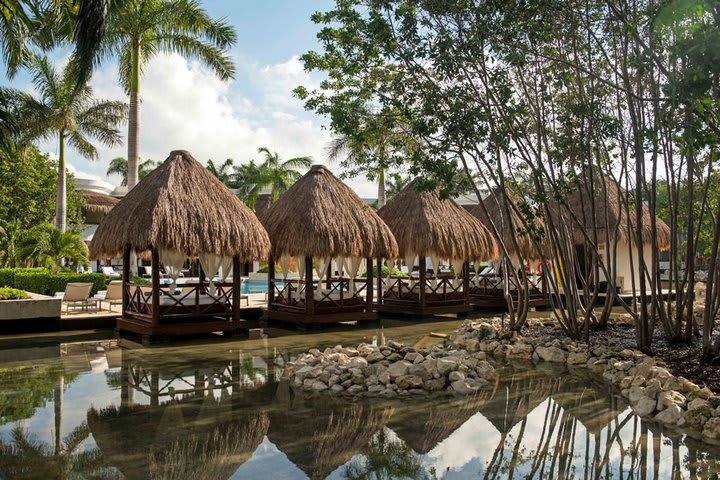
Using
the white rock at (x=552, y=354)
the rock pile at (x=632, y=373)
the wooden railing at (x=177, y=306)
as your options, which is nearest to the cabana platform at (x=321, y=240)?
the wooden railing at (x=177, y=306)

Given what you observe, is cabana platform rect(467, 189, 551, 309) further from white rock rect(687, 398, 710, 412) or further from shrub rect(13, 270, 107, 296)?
white rock rect(687, 398, 710, 412)

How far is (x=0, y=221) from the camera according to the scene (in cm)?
2186

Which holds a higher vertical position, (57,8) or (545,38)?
(57,8)

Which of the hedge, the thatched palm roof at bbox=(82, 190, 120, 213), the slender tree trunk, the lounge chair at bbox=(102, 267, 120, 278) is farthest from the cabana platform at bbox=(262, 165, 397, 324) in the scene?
the thatched palm roof at bbox=(82, 190, 120, 213)

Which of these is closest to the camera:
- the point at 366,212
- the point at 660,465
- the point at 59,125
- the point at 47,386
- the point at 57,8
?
the point at 660,465

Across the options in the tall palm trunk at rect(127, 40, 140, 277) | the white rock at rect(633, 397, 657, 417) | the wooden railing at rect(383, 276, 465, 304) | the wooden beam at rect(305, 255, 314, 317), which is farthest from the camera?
the tall palm trunk at rect(127, 40, 140, 277)

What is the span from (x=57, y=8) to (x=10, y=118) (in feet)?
7.30

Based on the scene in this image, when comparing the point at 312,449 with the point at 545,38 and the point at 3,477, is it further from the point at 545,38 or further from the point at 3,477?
the point at 545,38

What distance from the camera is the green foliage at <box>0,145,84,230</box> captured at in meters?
23.4

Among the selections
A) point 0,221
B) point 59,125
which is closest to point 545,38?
point 59,125

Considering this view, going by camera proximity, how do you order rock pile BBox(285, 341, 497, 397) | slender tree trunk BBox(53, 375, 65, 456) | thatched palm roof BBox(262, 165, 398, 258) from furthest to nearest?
1. thatched palm roof BBox(262, 165, 398, 258)
2. rock pile BBox(285, 341, 497, 397)
3. slender tree trunk BBox(53, 375, 65, 456)

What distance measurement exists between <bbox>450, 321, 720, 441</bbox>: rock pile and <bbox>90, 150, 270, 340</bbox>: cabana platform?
439 centimetres

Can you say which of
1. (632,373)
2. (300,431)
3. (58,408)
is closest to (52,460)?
(58,408)

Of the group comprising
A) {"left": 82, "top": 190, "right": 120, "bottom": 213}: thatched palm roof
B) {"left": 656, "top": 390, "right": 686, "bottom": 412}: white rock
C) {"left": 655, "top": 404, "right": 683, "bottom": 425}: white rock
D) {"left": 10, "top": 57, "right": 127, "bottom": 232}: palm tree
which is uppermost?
{"left": 10, "top": 57, "right": 127, "bottom": 232}: palm tree
